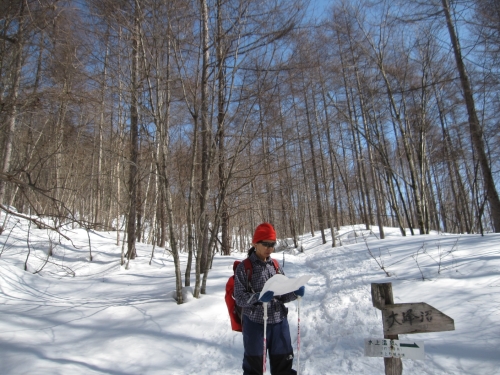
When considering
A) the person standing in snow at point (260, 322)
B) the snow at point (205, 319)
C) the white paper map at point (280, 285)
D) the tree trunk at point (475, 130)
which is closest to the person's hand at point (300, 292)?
the person standing in snow at point (260, 322)

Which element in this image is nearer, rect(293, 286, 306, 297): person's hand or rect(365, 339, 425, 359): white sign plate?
rect(365, 339, 425, 359): white sign plate

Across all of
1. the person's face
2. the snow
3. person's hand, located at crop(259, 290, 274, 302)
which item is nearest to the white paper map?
person's hand, located at crop(259, 290, 274, 302)

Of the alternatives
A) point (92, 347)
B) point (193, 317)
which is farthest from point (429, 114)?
point (92, 347)

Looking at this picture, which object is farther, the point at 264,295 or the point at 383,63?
the point at 383,63

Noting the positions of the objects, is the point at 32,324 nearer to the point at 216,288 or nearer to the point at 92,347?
the point at 92,347

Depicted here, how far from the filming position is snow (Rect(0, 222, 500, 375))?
3170mm

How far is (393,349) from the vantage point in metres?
2.20

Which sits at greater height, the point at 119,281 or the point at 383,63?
the point at 383,63

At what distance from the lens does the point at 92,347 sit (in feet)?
11.9

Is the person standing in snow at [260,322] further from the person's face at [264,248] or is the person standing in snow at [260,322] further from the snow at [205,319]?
the snow at [205,319]

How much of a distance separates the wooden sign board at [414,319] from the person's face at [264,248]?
3.41 ft

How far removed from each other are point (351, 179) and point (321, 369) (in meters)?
22.3

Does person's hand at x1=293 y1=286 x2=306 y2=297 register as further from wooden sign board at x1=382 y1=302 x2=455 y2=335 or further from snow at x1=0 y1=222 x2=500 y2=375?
snow at x1=0 y1=222 x2=500 y2=375

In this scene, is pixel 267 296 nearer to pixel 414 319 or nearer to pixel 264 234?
pixel 264 234
